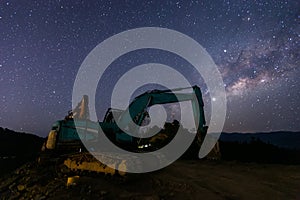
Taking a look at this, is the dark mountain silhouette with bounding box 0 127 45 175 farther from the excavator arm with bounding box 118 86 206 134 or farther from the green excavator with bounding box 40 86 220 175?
the excavator arm with bounding box 118 86 206 134

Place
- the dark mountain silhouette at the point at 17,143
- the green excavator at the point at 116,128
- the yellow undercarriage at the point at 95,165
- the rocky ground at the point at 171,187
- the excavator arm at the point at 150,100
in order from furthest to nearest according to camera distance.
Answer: the dark mountain silhouette at the point at 17,143 < the excavator arm at the point at 150,100 < the green excavator at the point at 116,128 < the yellow undercarriage at the point at 95,165 < the rocky ground at the point at 171,187

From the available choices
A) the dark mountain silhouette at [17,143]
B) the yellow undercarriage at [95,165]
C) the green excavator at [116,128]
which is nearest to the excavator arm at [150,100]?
the green excavator at [116,128]

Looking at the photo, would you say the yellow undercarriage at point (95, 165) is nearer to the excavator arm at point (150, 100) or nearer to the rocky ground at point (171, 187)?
the rocky ground at point (171, 187)

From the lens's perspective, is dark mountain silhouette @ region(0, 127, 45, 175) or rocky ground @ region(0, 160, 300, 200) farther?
dark mountain silhouette @ region(0, 127, 45, 175)

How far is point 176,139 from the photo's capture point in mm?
17781

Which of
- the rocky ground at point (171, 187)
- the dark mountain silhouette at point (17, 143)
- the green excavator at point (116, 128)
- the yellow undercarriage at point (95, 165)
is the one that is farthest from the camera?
the dark mountain silhouette at point (17, 143)

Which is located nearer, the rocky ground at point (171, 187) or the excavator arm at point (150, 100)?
the rocky ground at point (171, 187)

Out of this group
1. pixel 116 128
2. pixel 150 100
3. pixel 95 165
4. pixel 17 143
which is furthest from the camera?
pixel 17 143

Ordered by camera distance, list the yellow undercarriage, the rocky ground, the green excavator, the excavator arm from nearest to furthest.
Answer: the rocky ground
the yellow undercarriage
the green excavator
the excavator arm

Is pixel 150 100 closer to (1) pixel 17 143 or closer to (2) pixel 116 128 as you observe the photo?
(2) pixel 116 128

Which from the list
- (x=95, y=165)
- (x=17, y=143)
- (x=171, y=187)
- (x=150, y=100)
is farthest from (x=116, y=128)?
(x=17, y=143)

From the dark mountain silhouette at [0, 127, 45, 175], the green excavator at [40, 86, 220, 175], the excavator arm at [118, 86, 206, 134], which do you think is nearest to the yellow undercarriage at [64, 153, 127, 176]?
the green excavator at [40, 86, 220, 175]

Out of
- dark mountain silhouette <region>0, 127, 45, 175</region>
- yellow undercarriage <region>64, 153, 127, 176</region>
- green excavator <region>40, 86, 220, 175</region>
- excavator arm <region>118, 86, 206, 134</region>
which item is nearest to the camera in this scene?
yellow undercarriage <region>64, 153, 127, 176</region>

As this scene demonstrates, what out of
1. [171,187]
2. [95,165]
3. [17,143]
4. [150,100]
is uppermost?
[150,100]
